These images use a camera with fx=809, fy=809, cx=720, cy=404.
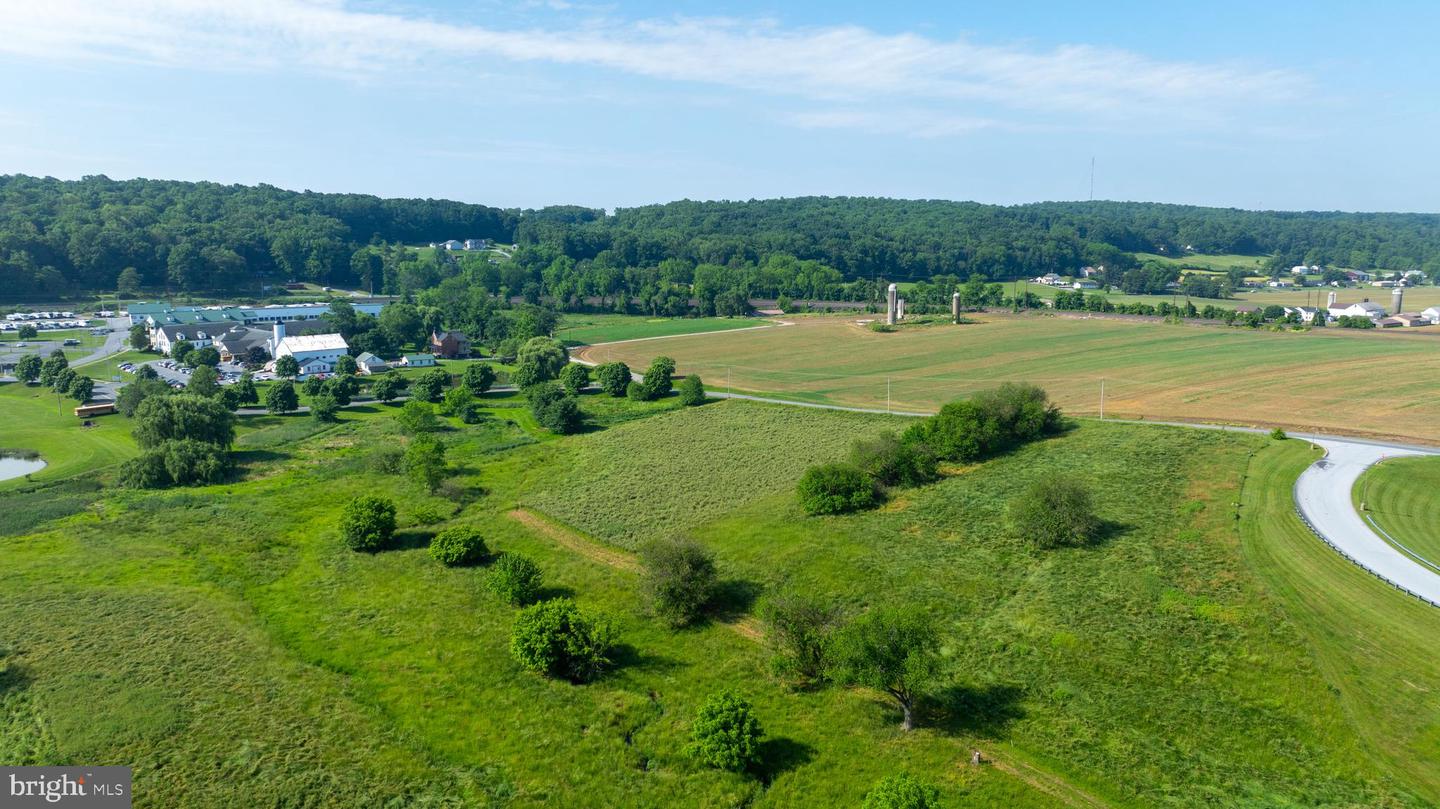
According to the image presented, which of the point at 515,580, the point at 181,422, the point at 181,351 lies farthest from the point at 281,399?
the point at 515,580

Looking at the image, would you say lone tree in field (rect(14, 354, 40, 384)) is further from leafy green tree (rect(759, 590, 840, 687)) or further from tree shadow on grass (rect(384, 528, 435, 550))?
leafy green tree (rect(759, 590, 840, 687))

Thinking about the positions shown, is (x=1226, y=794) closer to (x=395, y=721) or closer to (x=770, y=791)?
(x=770, y=791)

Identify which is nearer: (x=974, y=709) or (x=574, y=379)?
(x=974, y=709)

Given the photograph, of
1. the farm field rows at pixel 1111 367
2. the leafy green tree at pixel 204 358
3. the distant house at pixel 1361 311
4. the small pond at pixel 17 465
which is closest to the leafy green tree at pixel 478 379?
the farm field rows at pixel 1111 367

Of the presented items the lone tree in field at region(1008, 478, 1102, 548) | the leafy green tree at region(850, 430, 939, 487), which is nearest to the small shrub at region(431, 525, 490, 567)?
the leafy green tree at region(850, 430, 939, 487)

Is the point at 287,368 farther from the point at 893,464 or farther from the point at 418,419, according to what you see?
the point at 893,464

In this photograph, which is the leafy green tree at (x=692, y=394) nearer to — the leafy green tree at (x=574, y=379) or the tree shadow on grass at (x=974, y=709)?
the leafy green tree at (x=574, y=379)
